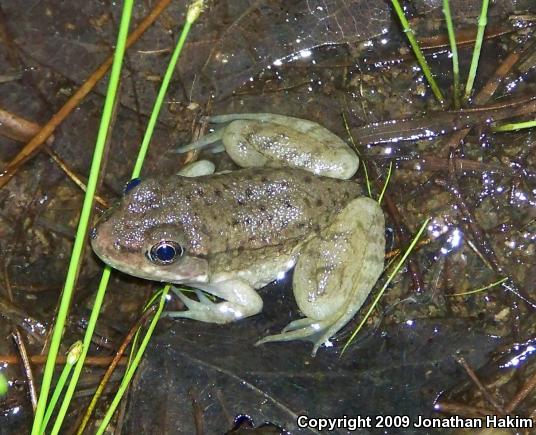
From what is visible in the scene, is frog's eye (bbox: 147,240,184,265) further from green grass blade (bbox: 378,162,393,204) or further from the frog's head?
green grass blade (bbox: 378,162,393,204)

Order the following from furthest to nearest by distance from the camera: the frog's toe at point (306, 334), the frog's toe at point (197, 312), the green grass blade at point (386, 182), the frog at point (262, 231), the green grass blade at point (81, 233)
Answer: the green grass blade at point (386, 182)
the frog's toe at point (197, 312)
the frog's toe at point (306, 334)
the frog at point (262, 231)
the green grass blade at point (81, 233)

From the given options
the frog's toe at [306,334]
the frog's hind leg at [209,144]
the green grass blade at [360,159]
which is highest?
the frog's hind leg at [209,144]

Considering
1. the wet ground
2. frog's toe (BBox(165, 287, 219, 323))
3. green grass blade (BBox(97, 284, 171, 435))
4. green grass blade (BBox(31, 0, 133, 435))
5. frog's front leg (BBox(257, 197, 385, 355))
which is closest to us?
green grass blade (BBox(31, 0, 133, 435))

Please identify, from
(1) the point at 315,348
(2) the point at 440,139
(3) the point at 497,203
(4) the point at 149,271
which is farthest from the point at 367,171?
(4) the point at 149,271

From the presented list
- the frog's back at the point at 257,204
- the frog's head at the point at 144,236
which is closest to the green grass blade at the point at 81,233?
the frog's head at the point at 144,236

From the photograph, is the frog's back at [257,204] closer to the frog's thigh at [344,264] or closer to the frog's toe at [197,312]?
the frog's thigh at [344,264]

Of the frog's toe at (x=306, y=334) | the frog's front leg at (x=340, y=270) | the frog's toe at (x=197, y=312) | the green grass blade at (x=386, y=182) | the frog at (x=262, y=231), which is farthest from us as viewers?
the green grass blade at (x=386, y=182)

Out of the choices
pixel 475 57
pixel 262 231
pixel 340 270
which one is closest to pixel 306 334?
pixel 340 270

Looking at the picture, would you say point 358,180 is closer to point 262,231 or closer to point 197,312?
point 262,231

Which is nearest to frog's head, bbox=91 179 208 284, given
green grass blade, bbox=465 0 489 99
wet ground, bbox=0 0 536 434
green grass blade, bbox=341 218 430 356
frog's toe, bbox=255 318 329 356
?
wet ground, bbox=0 0 536 434
